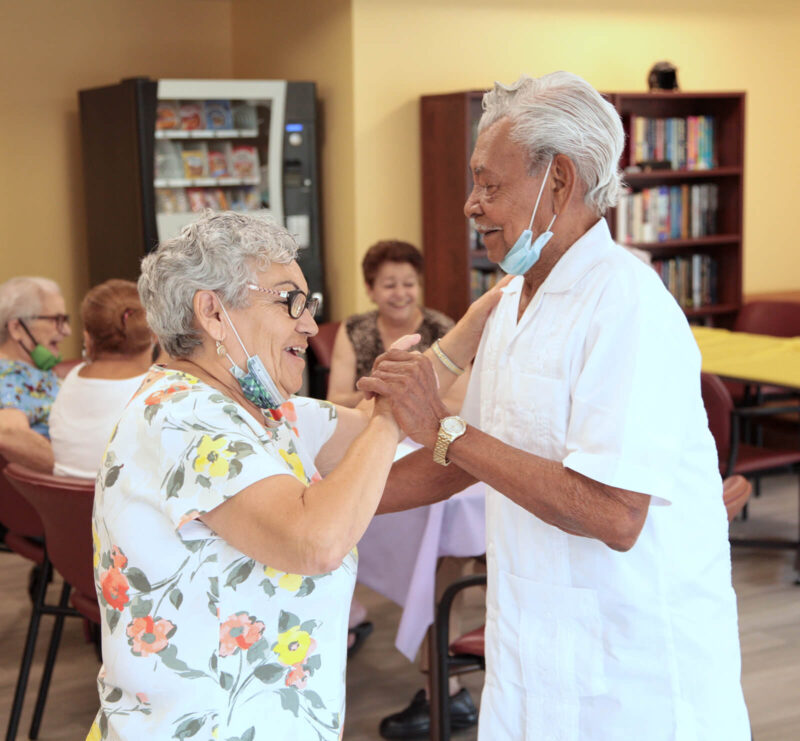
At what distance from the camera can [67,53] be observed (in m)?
6.27

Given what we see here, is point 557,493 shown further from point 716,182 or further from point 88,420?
point 716,182

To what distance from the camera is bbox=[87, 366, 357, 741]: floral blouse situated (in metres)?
1.43

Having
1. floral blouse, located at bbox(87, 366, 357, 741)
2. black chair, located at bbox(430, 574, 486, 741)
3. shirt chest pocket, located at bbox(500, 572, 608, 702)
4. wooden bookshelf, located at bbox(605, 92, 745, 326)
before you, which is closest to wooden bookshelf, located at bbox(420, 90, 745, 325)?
wooden bookshelf, located at bbox(605, 92, 745, 326)

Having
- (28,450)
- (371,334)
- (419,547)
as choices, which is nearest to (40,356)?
(28,450)

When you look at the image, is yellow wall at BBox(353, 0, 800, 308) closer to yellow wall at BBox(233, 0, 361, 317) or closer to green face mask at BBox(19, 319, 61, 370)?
yellow wall at BBox(233, 0, 361, 317)

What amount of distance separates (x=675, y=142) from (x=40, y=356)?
12.8 feet

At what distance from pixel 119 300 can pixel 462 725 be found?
5.24ft

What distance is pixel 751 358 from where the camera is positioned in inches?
188

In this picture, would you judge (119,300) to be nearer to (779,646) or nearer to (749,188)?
(779,646)

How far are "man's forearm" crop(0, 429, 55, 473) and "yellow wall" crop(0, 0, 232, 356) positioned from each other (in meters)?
3.18

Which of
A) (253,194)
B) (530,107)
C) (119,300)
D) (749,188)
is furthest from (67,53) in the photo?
(530,107)

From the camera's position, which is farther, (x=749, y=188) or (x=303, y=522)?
(x=749, y=188)

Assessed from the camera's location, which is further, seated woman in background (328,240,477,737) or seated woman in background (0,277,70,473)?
seated woman in background (328,240,477,737)

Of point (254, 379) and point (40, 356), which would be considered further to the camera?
point (40, 356)
